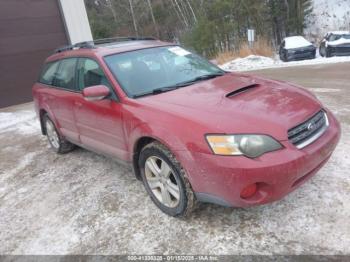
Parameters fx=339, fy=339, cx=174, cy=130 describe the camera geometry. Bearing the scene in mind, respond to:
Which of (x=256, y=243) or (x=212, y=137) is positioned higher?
(x=212, y=137)

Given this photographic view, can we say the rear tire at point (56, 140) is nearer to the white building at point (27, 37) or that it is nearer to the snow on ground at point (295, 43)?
the white building at point (27, 37)

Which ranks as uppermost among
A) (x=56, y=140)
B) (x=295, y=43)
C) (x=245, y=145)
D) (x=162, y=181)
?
(x=245, y=145)

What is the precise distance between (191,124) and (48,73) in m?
3.31

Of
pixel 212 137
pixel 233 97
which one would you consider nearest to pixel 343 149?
pixel 233 97

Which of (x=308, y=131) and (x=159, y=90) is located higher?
(x=159, y=90)

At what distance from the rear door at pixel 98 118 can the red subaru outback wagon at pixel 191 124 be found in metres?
0.01

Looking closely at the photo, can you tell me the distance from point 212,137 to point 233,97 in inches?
25.4

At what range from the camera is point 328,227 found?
2686mm

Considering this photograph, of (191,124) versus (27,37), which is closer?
(191,124)

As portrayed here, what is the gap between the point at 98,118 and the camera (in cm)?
368

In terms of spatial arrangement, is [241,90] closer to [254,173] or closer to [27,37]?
[254,173]

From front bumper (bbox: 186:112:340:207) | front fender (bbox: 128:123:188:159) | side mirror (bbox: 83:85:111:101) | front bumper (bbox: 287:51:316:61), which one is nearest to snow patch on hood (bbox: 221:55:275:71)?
front bumper (bbox: 287:51:316:61)

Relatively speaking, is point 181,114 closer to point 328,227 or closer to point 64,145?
point 328,227

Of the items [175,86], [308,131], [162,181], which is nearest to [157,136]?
[162,181]
